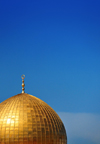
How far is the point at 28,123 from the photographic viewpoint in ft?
112

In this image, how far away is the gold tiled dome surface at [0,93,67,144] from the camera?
3375 cm

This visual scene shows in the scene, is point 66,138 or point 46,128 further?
point 66,138

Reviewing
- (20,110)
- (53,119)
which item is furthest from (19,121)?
(53,119)

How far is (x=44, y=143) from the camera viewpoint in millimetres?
34125

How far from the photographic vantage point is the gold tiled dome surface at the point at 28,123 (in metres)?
33.8

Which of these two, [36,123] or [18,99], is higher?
[18,99]

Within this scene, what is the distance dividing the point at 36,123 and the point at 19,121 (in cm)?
146

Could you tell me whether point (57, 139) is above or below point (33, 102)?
below

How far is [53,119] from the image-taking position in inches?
1415

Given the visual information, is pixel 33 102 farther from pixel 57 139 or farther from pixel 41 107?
pixel 57 139

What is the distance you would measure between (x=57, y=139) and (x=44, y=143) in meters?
1.53

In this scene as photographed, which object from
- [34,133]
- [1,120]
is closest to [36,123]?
[34,133]

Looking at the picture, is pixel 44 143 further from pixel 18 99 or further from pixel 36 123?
pixel 18 99

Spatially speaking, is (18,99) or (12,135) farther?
(18,99)
